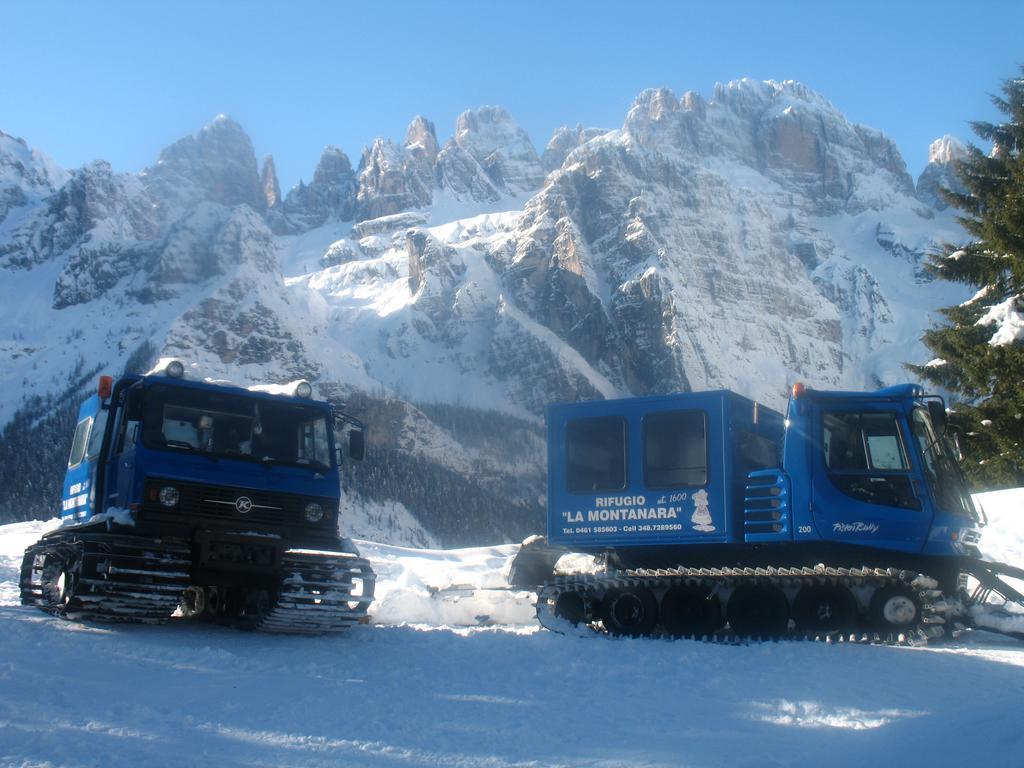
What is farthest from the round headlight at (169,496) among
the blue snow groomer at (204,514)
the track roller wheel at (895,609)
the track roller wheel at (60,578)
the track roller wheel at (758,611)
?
the track roller wheel at (895,609)

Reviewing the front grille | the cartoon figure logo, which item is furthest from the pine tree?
the front grille

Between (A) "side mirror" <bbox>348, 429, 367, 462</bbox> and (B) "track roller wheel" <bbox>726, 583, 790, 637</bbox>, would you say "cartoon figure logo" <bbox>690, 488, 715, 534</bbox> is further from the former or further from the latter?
(A) "side mirror" <bbox>348, 429, 367, 462</bbox>

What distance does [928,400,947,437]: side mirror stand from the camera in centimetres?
1230

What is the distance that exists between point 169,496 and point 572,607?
5.40 metres

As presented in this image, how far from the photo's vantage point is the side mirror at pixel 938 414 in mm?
12296

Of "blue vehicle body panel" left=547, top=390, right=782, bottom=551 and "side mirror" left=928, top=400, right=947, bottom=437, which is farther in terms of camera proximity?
"blue vehicle body panel" left=547, top=390, right=782, bottom=551

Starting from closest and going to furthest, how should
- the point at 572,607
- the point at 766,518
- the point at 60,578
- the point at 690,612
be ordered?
the point at 60,578 < the point at 766,518 < the point at 690,612 < the point at 572,607

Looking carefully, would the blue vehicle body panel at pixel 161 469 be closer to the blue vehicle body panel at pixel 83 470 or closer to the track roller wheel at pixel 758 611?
the blue vehicle body panel at pixel 83 470

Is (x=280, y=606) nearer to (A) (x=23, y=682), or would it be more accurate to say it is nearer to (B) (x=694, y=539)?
(A) (x=23, y=682)

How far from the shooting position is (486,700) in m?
8.90

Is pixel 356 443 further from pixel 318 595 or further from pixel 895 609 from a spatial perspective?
pixel 895 609

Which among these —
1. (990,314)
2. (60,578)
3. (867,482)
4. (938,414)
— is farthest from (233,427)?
(990,314)

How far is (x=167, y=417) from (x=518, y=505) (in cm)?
12193

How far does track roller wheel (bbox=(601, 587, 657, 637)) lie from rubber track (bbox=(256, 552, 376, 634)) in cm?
315
